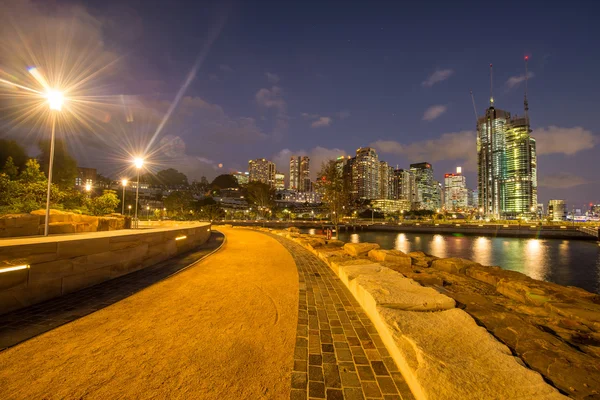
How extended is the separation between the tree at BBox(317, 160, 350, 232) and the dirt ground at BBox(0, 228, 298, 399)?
18.3 m

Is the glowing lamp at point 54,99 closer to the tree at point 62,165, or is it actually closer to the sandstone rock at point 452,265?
the sandstone rock at point 452,265

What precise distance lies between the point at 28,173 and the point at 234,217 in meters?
66.6

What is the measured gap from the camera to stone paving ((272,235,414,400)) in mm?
2705

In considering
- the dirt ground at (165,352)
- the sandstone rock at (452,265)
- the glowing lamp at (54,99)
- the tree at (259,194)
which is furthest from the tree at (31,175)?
the tree at (259,194)

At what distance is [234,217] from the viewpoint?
82.9 m

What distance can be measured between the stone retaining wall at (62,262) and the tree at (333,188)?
674 inches

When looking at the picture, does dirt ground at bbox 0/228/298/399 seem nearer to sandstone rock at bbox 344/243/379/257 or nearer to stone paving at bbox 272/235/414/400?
stone paving at bbox 272/235/414/400

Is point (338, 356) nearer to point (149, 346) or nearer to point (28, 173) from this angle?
point (149, 346)

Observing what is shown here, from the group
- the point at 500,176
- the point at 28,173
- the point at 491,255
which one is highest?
the point at 500,176

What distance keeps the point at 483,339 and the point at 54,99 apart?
40.8ft

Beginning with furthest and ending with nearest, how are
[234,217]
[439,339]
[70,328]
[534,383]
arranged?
[234,217], [70,328], [439,339], [534,383]

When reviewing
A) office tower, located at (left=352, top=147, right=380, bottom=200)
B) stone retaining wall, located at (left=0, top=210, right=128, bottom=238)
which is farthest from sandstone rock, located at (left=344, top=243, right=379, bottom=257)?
office tower, located at (left=352, top=147, right=380, bottom=200)

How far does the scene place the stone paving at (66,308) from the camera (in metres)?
3.77

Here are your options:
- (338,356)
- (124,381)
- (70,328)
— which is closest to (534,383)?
(338,356)
